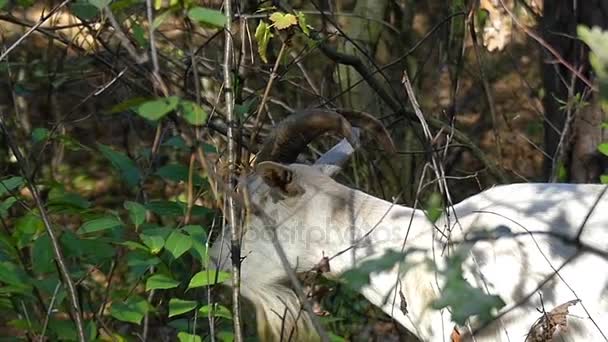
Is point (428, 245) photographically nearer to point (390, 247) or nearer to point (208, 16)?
point (390, 247)

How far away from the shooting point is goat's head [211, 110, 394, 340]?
3.67 m

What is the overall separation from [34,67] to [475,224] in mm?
3744

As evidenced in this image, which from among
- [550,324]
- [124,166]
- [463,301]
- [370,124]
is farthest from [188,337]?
[463,301]

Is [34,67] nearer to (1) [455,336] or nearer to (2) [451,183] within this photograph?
(2) [451,183]

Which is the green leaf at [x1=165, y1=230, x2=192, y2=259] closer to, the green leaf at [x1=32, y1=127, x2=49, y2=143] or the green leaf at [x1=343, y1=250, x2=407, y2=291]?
the green leaf at [x1=32, y1=127, x2=49, y2=143]

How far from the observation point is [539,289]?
329 cm

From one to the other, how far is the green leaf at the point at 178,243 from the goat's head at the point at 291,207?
398mm

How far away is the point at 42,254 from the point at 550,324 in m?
1.55

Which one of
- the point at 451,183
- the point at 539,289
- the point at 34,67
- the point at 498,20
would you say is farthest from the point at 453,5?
the point at 451,183

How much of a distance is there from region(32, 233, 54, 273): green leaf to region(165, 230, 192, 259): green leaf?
0.41 m

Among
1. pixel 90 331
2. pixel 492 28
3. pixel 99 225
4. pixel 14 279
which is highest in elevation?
pixel 492 28

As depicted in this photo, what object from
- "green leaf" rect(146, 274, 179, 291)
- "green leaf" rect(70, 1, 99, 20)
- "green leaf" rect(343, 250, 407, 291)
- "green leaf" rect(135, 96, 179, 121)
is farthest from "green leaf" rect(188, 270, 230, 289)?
"green leaf" rect(343, 250, 407, 291)

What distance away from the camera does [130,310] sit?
3.38 meters

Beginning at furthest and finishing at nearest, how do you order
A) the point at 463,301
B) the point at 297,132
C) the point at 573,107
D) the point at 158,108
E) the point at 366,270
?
the point at 573,107
the point at 297,132
the point at 158,108
the point at 366,270
the point at 463,301
